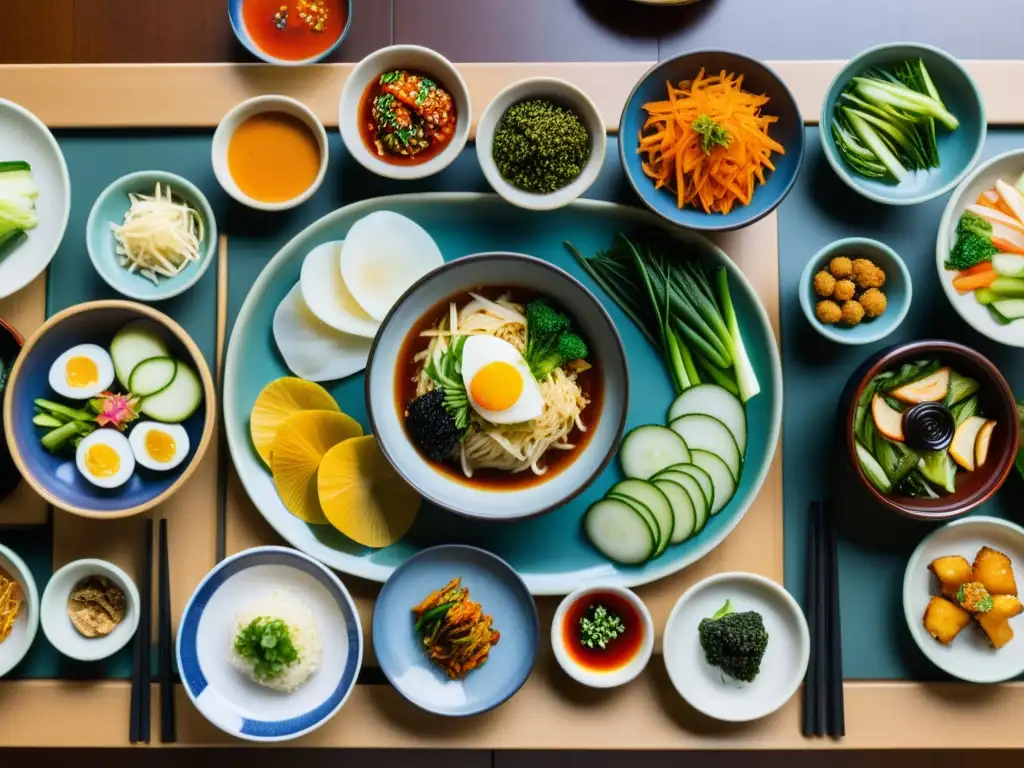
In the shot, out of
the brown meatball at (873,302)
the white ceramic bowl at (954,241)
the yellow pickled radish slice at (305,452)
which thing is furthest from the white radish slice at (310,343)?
the white ceramic bowl at (954,241)

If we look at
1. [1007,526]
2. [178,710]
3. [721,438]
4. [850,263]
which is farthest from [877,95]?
[178,710]

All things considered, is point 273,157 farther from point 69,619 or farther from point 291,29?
point 69,619

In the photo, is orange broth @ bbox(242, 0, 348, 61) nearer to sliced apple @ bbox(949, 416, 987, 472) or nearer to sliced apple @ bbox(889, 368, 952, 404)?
sliced apple @ bbox(889, 368, 952, 404)

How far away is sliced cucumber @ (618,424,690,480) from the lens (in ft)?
9.32

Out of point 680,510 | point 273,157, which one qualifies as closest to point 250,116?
point 273,157

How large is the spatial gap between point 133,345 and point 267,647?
1.09 m

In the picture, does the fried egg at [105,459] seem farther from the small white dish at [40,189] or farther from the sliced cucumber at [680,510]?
the sliced cucumber at [680,510]

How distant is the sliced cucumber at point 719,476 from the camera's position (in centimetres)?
281

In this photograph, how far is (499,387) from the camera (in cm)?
258

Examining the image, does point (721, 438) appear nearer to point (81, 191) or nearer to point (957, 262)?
point (957, 262)

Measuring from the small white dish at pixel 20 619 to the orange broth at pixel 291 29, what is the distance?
1.96 m

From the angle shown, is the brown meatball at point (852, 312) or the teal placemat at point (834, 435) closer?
the brown meatball at point (852, 312)

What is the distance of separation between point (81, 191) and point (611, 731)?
2660 mm

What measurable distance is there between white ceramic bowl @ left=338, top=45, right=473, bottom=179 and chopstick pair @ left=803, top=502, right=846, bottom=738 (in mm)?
1746
